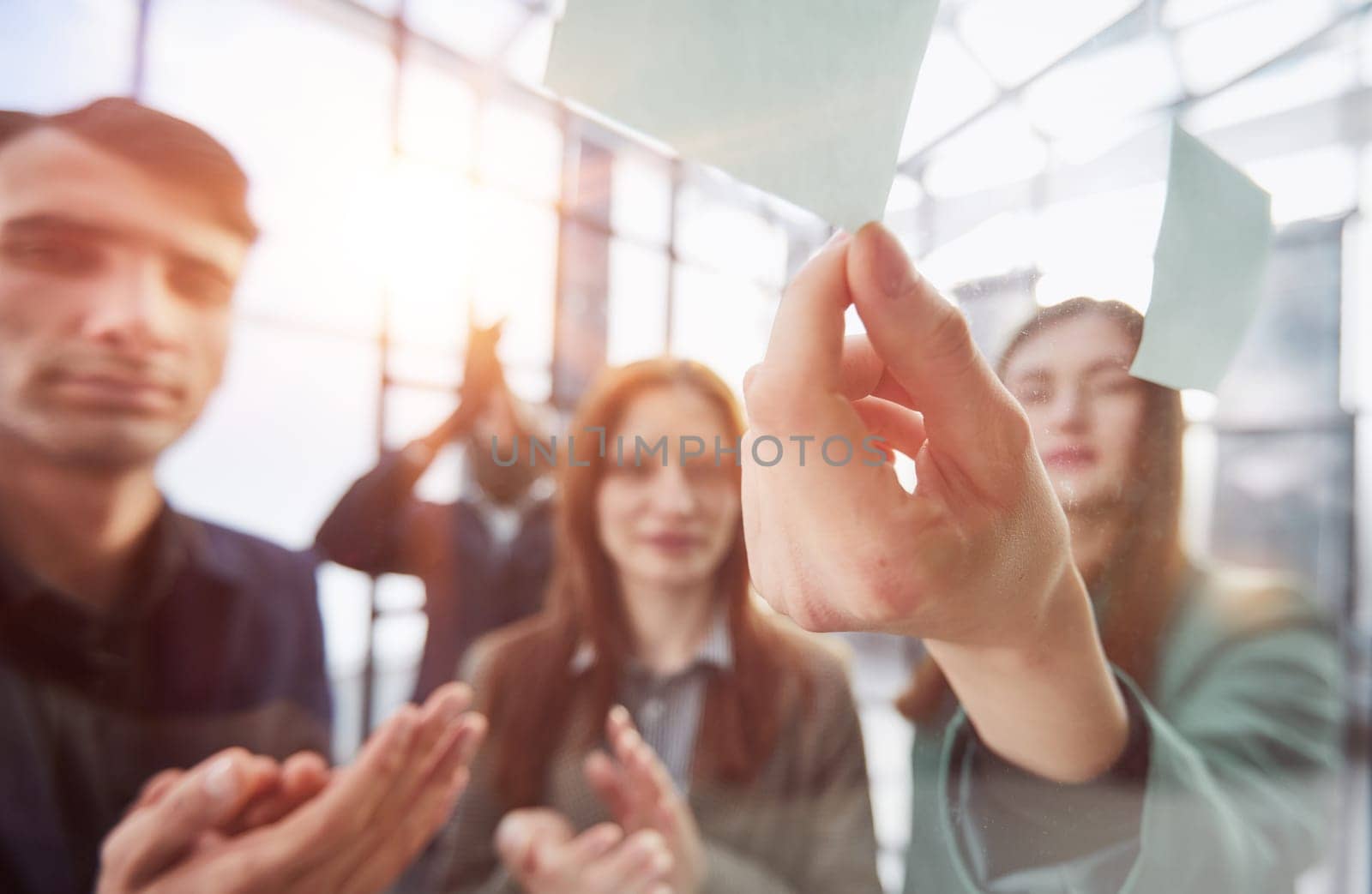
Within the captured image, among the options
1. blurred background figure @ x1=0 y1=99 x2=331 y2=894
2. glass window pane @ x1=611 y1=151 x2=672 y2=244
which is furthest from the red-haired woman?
blurred background figure @ x1=0 y1=99 x2=331 y2=894

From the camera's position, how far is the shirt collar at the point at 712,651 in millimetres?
637

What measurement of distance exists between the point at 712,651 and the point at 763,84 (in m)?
0.52

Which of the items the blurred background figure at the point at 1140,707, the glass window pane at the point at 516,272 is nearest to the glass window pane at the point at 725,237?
the glass window pane at the point at 516,272

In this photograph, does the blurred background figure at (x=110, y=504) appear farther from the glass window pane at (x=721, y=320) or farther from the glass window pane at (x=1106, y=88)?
the glass window pane at (x=1106, y=88)

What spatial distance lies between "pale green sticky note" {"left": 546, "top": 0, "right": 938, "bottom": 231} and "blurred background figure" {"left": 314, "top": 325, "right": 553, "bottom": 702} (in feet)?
1.25

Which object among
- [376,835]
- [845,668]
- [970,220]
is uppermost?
[970,220]

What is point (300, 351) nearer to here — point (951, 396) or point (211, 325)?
point (211, 325)

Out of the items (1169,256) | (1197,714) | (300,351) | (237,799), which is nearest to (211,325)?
(300,351)

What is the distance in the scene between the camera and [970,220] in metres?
0.41

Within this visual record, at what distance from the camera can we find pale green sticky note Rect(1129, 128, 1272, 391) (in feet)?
1.16

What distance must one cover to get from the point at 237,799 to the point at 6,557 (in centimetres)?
26

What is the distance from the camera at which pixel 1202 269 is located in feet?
1.21

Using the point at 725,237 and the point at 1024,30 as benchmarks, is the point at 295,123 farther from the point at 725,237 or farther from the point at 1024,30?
the point at 1024,30

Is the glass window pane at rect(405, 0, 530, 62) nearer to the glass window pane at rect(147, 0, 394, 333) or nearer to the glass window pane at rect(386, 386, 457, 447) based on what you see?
the glass window pane at rect(147, 0, 394, 333)
